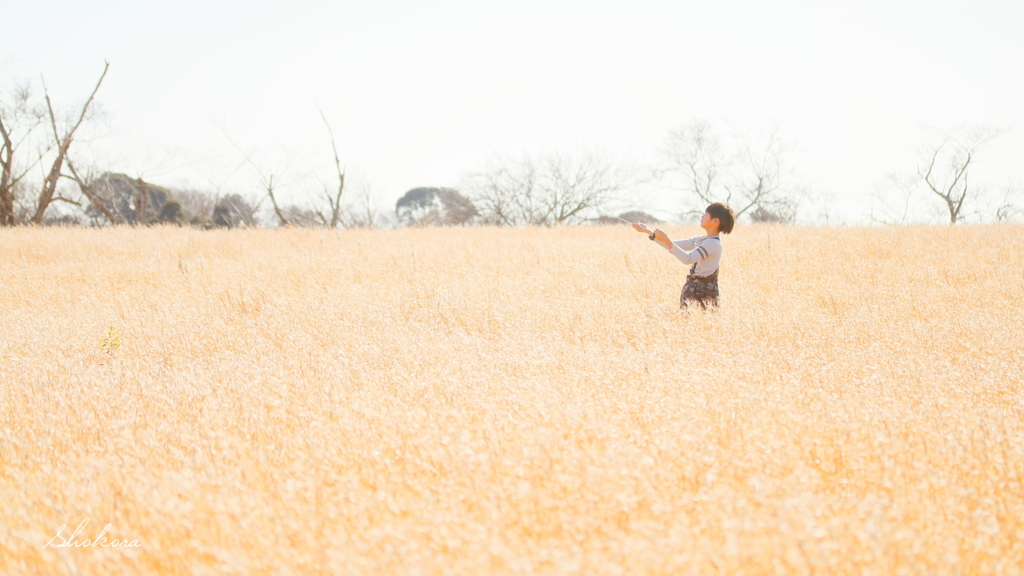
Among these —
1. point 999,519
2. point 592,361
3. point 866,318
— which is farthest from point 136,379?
point 866,318

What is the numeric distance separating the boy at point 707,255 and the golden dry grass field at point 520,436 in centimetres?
29

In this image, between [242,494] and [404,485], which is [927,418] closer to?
[404,485]

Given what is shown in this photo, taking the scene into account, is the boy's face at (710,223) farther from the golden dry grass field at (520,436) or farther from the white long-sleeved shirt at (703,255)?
the golden dry grass field at (520,436)

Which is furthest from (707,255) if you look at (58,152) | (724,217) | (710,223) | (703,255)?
(58,152)

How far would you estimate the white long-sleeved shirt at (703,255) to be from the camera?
521 cm

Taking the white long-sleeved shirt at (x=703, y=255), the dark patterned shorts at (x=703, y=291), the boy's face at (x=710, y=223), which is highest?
the boy's face at (x=710, y=223)

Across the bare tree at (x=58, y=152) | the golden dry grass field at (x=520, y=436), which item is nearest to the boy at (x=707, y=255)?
the golden dry grass field at (x=520, y=436)

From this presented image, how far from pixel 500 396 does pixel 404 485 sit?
103cm

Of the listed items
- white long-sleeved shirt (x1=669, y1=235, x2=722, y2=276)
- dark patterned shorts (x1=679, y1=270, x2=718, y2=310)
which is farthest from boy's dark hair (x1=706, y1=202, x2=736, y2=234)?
dark patterned shorts (x1=679, y1=270, x2=718, y2=310)

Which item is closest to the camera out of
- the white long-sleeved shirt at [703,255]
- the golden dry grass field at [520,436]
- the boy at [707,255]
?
the golden dry grass field at [520,436]

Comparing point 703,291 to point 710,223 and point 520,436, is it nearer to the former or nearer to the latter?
point 710,223

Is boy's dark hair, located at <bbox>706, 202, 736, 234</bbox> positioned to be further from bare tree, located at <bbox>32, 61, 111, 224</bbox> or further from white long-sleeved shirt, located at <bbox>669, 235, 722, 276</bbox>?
bare tree, located at <bbox>32, 61, 111, 224</bbox>

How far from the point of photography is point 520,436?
2777 millimetres

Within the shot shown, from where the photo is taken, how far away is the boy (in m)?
5.37
